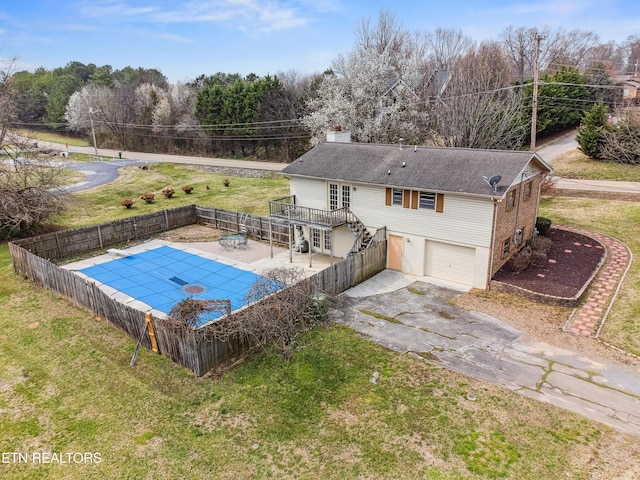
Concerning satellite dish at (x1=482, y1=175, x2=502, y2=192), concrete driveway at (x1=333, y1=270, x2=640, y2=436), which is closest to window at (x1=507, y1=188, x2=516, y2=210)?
satellite dish at (x1=482, y1=175, x2=502, y2=192)

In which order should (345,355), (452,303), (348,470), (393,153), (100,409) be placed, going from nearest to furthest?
(348,470), (100,409), (345,355), (452,303), (393,153)

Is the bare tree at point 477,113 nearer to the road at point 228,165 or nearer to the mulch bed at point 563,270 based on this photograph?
the road at point 228,165

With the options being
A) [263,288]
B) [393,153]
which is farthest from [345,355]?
[393,153]

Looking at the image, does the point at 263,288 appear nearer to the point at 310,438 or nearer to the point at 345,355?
the point at 345,355

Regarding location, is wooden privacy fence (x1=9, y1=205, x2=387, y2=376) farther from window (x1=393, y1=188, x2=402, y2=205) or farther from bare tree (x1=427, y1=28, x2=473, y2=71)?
bare tree (x1=427, y1=28, x2=473, y2=71)

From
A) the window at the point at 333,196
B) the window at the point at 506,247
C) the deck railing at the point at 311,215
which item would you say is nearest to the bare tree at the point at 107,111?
the deck railing at the point at 311,215

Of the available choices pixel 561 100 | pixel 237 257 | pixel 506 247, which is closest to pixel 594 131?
pixel 561 100
